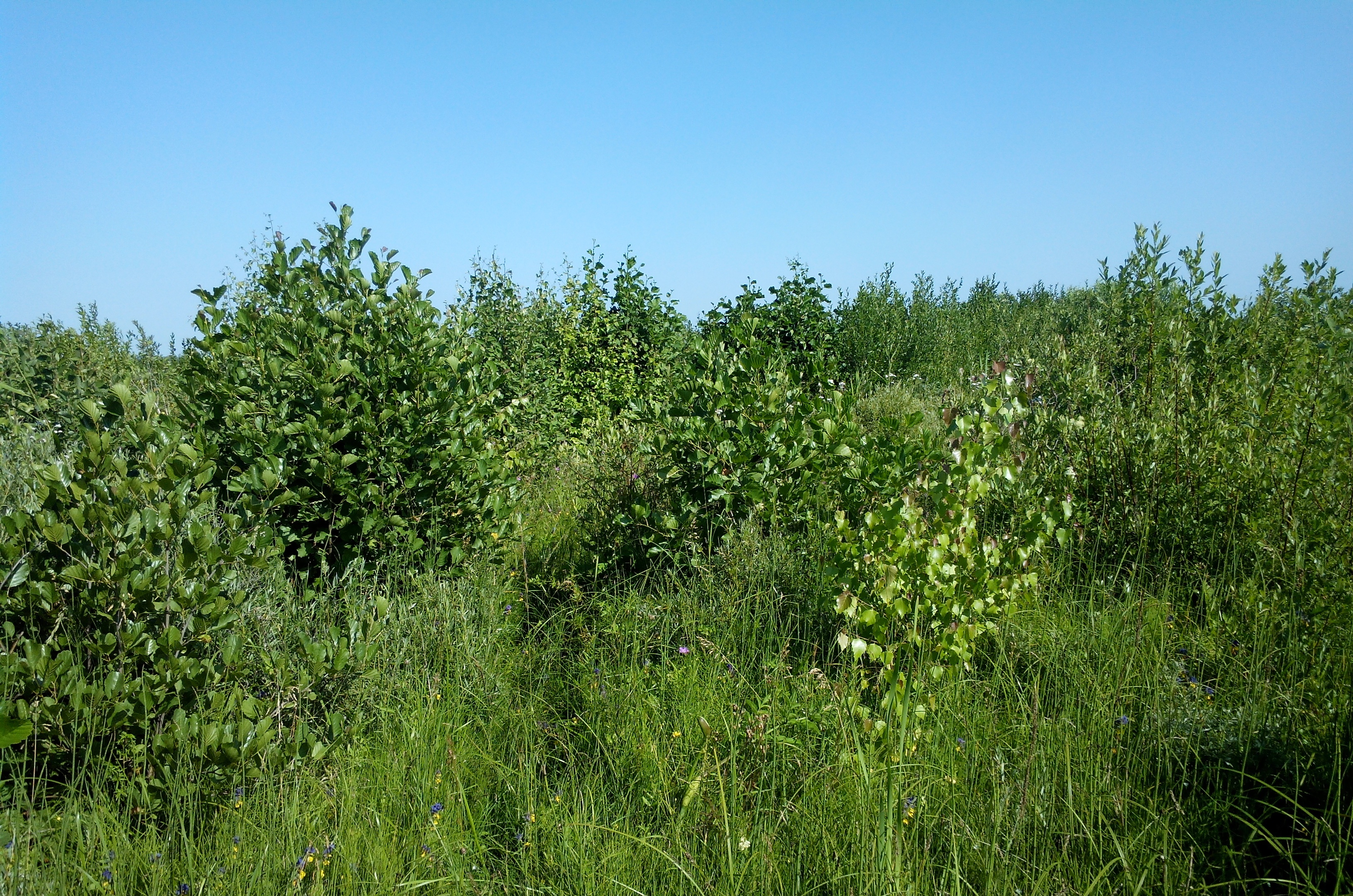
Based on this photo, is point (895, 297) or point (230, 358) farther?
point (895, 297)

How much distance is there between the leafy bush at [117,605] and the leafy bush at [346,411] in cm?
108

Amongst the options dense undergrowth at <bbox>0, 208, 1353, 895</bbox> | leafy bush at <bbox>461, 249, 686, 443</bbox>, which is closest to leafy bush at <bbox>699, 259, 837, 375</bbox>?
leafy bush at <bbox>461, 249, 686, 443</bbox>

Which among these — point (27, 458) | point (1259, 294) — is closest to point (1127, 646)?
point (1259, 294)

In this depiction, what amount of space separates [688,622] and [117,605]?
1839 millimetres

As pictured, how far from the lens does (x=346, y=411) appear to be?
3.74 metres

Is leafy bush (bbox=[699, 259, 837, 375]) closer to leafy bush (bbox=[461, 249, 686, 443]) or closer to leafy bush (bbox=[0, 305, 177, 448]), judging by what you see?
leafy bush (bbox=[461, 249, 686, 443])

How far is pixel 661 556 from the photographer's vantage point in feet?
13.4

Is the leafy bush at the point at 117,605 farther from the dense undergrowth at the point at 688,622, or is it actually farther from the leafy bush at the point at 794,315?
the leafy bush at the point at 794,315

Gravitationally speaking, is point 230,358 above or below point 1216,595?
above

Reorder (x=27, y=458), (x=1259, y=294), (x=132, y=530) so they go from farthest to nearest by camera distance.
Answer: (x=1259, y=294), (x=27, y=458), (x=132, y=530)

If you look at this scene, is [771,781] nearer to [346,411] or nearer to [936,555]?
[936,555]

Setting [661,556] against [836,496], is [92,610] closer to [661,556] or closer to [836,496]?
[661,556]

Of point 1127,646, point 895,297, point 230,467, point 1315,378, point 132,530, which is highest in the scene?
point 895,297

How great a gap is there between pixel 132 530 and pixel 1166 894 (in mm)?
2816
